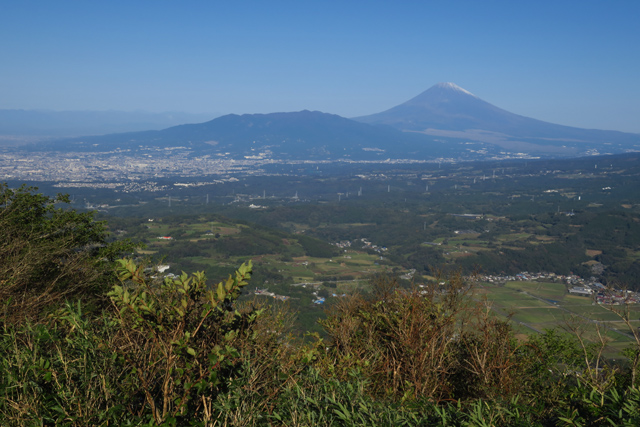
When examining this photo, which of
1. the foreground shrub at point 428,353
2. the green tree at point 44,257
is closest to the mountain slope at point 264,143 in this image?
the green tree at point 44,257

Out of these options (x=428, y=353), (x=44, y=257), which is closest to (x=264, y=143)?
(x=44, y=257)

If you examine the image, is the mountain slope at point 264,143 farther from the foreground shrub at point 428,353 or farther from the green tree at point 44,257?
the foreground shrub at point 428,353

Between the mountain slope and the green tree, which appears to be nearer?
the green tree

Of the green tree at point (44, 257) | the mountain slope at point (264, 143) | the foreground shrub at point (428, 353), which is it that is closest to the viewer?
the foreground shrub at point (428, 353)

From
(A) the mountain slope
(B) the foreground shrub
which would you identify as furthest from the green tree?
(A) the mountain slope

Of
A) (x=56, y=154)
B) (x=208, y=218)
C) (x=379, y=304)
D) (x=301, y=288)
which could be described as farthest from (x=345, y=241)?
(x=56, y=154)

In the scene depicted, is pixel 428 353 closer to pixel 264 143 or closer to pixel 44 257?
pixel 44 257

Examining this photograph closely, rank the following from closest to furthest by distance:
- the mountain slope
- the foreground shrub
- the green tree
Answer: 1. the foreground shrub
2. the green tree
3. the mountain slope

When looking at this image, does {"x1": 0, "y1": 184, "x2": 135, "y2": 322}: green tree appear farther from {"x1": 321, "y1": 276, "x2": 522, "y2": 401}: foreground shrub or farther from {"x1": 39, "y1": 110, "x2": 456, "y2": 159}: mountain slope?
{"x1": 39, "y1": 110, "x2": 456, "y2": 159}: mountain slope

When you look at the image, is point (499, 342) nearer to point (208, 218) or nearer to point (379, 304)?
point (379, 304)

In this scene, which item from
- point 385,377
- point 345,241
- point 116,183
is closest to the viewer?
point 385,377

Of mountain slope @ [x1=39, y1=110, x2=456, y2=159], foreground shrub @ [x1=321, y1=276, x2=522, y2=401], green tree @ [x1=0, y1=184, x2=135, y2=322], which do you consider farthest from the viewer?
mountain slope @ [x1=39, y1=110, x2=456, y2=159]
